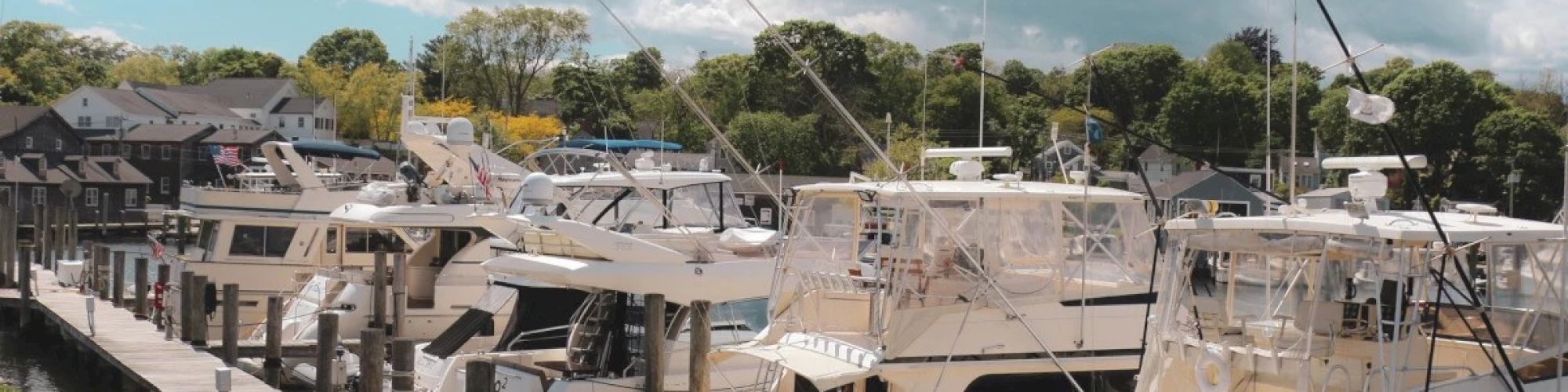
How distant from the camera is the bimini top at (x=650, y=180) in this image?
26156 millimetres

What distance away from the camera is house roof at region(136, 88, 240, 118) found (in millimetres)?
116375

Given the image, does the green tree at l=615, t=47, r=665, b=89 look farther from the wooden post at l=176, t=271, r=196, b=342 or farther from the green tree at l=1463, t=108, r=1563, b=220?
the wooden post at l=176, t=271, r=196, b=342

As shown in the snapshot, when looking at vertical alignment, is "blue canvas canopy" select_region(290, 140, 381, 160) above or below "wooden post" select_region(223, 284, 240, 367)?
above

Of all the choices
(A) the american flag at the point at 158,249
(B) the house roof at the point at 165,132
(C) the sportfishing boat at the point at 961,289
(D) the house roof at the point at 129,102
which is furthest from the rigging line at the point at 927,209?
(D) the house roof at the point at 129,102

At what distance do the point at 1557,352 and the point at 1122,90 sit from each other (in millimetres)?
87152

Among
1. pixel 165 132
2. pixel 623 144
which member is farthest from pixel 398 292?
pixel 165 132

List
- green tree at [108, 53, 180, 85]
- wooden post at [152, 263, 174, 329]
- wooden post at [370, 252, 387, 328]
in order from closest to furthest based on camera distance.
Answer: wooden post at [370, 252, 387, 328], wooden post at [152, 263, 174, 329], green tree at [108, 53, 180, 85]

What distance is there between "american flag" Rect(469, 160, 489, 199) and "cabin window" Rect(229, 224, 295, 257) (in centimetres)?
397

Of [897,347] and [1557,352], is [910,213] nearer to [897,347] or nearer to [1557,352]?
[897,347]

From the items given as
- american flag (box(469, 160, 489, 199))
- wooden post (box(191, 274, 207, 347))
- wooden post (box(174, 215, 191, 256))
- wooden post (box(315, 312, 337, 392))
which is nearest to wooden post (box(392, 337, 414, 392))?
wooden post (box(315, 312, 337, 392))

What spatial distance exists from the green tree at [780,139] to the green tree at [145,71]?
79.4 metres

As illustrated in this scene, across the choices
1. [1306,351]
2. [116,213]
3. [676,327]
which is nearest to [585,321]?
[676,327]

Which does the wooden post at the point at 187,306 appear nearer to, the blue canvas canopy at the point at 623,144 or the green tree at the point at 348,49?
the blue canvas canopy at the point at 623,144

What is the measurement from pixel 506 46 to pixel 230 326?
77.5 meters
